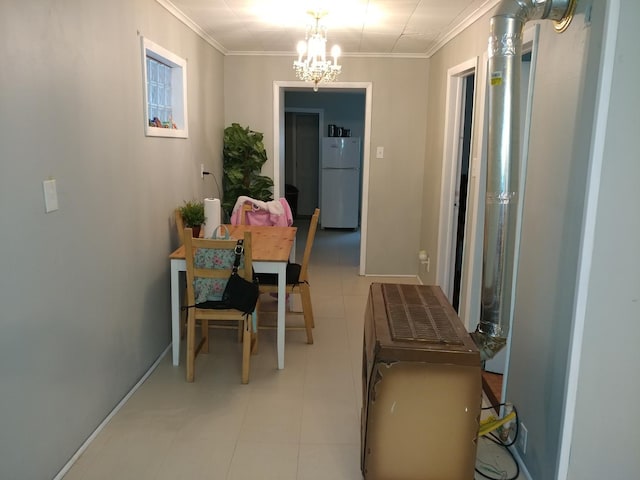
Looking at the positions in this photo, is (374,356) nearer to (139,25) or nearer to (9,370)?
(9,370)

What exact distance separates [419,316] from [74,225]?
5.04ft

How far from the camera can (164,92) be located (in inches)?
137

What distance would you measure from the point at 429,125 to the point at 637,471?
3.64 m

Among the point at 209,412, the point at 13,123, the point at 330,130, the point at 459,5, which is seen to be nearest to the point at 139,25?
the point at 13,123

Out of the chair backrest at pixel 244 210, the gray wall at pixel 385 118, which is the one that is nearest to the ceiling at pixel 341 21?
the gray wall at pixel 385 118

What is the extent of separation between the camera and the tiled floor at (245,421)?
87.4 inches

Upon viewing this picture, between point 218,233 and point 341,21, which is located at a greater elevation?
point 341,21

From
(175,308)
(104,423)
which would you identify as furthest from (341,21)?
(104,423)

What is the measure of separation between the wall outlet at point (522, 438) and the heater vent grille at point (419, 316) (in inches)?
23.5

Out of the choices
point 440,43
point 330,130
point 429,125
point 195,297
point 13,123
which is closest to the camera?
point 13,123

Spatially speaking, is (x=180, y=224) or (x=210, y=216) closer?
(x=180, y=224)

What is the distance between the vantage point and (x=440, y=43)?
14.2ft

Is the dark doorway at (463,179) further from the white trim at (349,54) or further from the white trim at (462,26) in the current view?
the white trim at (349,54)

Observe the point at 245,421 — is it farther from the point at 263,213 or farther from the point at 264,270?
the point at 263,213
